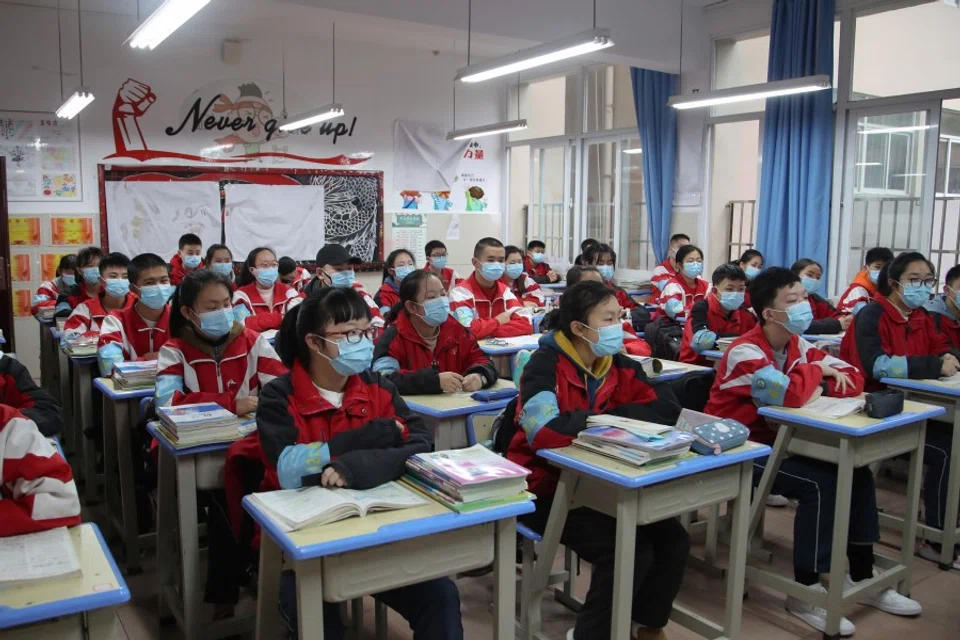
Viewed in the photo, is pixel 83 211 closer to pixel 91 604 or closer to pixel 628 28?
pixel 628 28

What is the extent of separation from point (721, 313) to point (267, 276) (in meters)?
3.17

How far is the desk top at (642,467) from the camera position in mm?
2035

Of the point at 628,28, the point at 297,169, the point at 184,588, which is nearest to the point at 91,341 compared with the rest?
the point at 184,588

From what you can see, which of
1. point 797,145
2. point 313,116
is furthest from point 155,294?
point 797,145

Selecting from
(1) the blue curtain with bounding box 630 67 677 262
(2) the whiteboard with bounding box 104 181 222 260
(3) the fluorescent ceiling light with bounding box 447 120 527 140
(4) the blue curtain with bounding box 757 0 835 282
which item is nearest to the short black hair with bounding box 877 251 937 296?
(4) the blue curtain with bounding box 757 0 835 282

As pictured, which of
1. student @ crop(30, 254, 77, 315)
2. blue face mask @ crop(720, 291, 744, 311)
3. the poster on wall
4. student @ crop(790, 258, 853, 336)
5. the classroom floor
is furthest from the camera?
the poster on wall

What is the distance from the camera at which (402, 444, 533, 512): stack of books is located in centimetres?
175

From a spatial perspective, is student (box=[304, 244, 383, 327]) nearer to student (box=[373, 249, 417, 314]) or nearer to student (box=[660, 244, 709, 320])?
student (box=[373, 249, 417, 314])

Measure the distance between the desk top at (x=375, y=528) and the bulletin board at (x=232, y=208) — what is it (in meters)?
6.77

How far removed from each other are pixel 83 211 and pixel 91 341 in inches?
159

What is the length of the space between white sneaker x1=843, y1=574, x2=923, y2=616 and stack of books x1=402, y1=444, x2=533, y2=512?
66.3 inches

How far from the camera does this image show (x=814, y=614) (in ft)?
9.20

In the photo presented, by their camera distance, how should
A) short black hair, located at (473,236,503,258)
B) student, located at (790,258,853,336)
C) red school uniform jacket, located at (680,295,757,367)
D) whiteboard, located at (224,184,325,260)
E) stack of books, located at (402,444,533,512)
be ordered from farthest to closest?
whiteboard, located at (224,184,325,260) < short black hair, located at (473,236,503,258) < student, located at (790,258,853,336) < red school uniform jacket, located at (680,295,757,367) < stack of books, located at (402,444,533,512)

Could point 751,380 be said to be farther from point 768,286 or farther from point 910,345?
point 910,345
